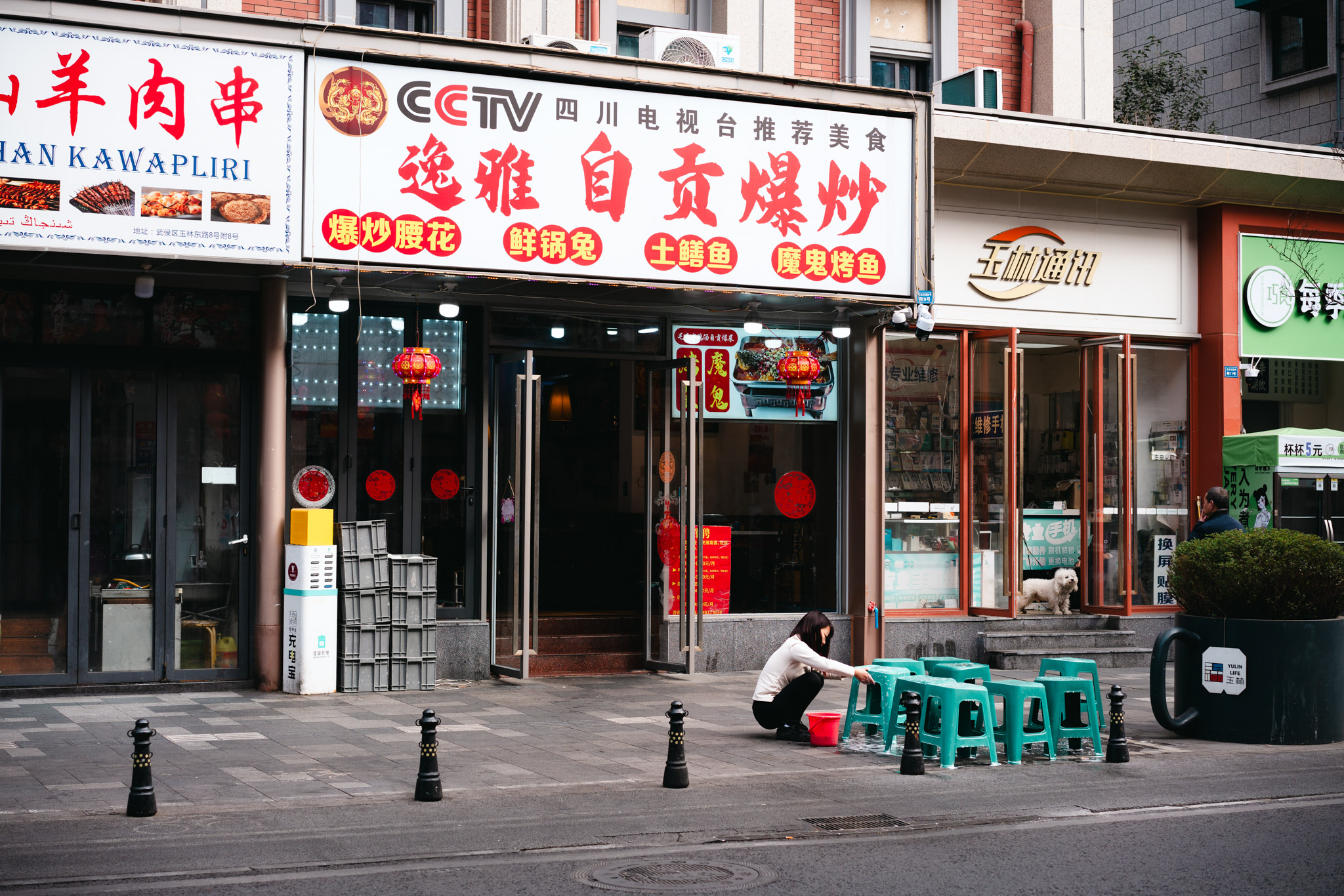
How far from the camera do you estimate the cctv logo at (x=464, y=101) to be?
42.0 feet

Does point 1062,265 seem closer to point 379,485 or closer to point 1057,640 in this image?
point 1057,640

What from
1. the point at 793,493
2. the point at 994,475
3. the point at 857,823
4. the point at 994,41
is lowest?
the point at 857,823

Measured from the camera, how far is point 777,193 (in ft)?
46.9

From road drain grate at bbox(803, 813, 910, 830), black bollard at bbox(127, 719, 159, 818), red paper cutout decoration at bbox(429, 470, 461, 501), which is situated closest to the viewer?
black bollard at bbox(127, 719, 159, 818)

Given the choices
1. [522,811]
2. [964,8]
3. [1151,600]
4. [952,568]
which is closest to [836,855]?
[522,811]

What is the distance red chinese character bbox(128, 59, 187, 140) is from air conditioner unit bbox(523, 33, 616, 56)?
3.29 meters

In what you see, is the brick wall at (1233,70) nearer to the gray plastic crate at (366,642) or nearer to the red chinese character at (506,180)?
the red chinese character at (506,180)

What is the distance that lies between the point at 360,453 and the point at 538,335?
Answer: 2291 mm

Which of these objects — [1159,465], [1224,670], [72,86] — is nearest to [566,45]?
[72,86]

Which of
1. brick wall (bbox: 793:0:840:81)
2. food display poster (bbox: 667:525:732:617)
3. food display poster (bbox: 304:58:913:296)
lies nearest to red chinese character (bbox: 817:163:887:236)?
food display poster (bbox: 304:58:913:296)

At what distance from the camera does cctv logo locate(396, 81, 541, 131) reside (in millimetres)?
12812

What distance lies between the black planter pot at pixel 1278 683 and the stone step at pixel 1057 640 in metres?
4.76

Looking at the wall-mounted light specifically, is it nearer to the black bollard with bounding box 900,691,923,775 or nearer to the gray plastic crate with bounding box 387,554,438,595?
the gray plastic crate with bounding box 387,554,438,595

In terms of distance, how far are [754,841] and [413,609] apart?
21.8 ft
